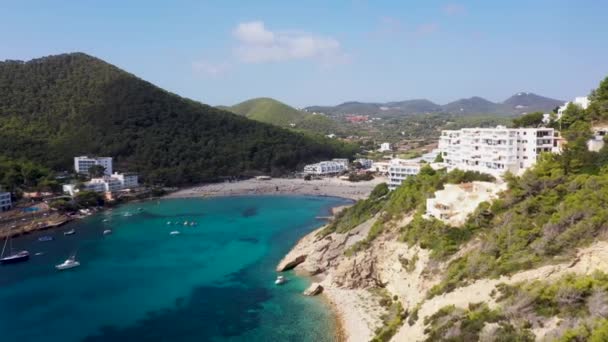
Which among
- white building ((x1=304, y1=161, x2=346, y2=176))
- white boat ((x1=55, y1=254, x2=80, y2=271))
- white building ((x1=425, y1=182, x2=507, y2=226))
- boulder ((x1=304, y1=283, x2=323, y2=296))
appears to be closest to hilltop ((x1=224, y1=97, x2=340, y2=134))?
white building ((x1=304, y1=161, x2=346, y2=176))

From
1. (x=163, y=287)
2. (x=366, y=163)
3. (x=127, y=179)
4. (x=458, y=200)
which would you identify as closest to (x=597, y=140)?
(x=458, y=200)

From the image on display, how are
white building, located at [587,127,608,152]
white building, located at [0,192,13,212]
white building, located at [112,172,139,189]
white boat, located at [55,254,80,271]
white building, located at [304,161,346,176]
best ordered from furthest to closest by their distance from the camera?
white building, located at [304,161,346,176] < white building, located at [112,172,139,189] < white building, located at [0,192,13,212] < white boat, located at [55,254,80,271] < white building, located at [587,127,608,152]

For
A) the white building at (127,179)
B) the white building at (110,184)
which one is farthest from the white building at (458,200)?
the white building at (127,179)

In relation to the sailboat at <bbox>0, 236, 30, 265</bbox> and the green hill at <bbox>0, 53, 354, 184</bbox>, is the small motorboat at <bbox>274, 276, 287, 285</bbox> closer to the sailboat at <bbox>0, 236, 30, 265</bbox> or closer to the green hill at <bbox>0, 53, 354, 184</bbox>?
the sailboat at <bbox>0, 236, 30, 265</bbox>

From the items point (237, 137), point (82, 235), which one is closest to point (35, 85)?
point (237, 137)

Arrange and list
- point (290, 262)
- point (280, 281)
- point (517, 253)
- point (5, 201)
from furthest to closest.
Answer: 1. point (5, 201)
2. point (290, 262)
3. point (280, 281)
4. point (517, 253)

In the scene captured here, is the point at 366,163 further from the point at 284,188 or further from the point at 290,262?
the point at 290,262

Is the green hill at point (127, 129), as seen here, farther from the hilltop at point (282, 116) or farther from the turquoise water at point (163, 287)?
the hilltop at point (282, 116)
